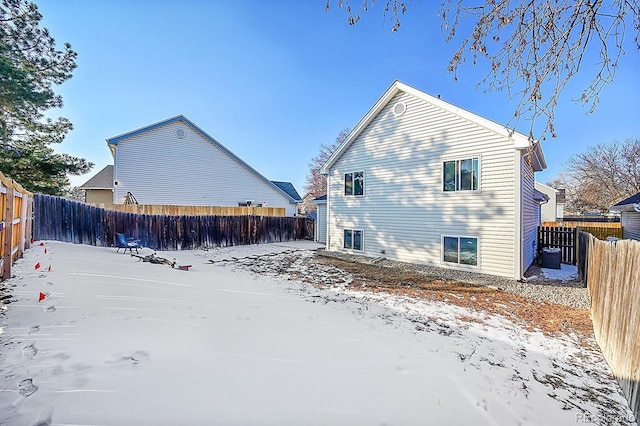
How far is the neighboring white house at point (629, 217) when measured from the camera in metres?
12.2

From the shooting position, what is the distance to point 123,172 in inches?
627

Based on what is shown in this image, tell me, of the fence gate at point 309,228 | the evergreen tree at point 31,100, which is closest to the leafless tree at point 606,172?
the fence gate at point 309,228

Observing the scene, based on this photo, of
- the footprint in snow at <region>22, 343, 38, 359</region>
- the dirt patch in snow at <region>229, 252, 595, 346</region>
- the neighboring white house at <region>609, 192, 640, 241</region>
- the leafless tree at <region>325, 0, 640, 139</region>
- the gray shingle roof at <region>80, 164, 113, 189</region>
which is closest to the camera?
the footprint in snow at <region>22, 343, 38, 359</region>

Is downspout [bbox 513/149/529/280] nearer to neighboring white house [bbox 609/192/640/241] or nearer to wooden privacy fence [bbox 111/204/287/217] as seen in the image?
neighboring white house [bbox 609/192/640/241]

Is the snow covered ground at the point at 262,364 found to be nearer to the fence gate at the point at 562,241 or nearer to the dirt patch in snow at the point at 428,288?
the dirt patch in snow at the point at 428,288

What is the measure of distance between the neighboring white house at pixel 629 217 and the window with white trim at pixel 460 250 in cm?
739

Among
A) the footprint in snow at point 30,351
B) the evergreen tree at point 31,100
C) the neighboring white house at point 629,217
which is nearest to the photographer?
the footprint in snow at point 30,351

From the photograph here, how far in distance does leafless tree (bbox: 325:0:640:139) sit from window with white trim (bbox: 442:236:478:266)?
706cm

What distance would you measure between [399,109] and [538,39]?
28.0 feet

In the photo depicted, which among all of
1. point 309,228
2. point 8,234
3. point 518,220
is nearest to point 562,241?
point 518,220

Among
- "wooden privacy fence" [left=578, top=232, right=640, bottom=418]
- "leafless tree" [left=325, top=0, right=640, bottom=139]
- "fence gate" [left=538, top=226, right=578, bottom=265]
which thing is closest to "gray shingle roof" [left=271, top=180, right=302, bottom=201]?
"fence gate" [left=538, top=226, right=578, bottom=265]

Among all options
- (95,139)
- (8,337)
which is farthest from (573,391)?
(95,139)

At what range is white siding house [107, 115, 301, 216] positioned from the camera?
16.0m

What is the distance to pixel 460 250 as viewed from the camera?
9.62 metres
